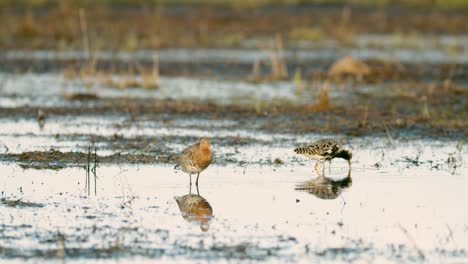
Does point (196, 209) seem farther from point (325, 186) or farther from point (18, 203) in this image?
point (325, 186)

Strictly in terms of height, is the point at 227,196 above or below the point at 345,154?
below

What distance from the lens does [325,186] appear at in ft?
41.9

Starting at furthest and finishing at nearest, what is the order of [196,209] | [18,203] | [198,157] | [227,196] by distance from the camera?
[198,157]
[227,196]
[18,203]
[196,209]

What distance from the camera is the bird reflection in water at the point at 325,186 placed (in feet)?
40.2

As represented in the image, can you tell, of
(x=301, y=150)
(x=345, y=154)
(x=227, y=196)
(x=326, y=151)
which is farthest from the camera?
(x=301, y=150)

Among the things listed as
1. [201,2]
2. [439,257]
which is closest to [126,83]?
[439,257]

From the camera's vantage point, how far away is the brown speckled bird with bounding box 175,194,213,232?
10.7 m

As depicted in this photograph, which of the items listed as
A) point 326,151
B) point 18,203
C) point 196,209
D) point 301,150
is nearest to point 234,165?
point 301,150

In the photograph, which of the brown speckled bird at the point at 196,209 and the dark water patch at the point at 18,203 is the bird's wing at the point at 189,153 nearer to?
the brown speckled bird at the point at 196,209

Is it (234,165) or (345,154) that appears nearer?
(345,154)

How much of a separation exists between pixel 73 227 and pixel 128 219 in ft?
2.07

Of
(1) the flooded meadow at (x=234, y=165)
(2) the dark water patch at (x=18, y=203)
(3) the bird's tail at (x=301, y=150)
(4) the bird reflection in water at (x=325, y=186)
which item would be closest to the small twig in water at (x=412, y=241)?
(1) the flooded meadow at (x=234, y=165)

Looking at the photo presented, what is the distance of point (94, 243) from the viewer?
9.62m

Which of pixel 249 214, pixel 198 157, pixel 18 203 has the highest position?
pixel 198 157
